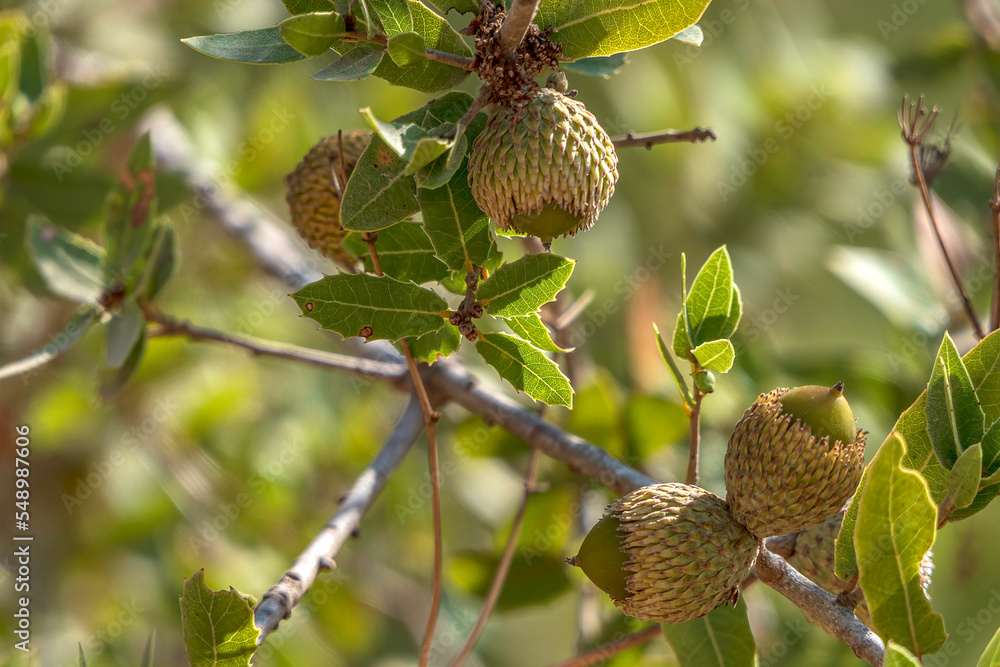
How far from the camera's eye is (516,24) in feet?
2.82

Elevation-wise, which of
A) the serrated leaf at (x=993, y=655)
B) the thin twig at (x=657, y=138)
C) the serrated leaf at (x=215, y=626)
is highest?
the thin twig at (x=657, y=138)

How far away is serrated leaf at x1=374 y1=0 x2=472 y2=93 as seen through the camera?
898 mm

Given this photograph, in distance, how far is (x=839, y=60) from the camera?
357 cm

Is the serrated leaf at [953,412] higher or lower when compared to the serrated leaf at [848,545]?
higher

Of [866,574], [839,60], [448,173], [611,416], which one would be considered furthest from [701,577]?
[839,60]

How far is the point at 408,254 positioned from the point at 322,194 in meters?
0.25

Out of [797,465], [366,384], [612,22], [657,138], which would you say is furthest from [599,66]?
[366,384]

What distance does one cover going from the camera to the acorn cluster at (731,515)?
92 cm

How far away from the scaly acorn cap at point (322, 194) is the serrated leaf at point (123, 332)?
0.37 m

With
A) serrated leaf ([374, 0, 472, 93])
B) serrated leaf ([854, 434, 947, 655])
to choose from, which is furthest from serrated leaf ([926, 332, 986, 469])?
serrated leaf ([374, 0, 472, 93])

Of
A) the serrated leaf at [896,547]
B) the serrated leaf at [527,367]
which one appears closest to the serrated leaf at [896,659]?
the serrated leaf at [896,547]

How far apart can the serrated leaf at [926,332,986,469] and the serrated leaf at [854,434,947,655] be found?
0.47ft

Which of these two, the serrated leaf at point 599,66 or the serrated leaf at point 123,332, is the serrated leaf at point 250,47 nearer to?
the serrated leaf at point 599,66

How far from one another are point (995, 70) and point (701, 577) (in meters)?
2.14
